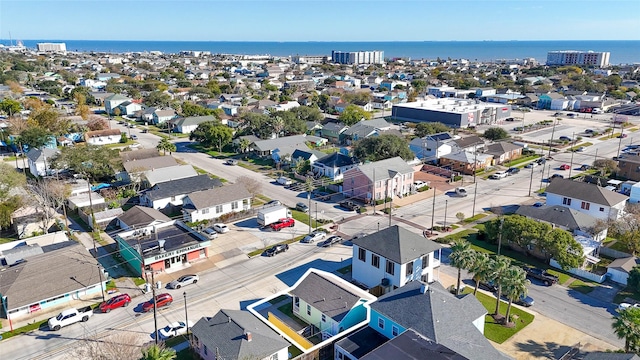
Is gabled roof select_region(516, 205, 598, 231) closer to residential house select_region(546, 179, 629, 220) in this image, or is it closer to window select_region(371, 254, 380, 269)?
residential house select_region(546, 179, 629, 220)

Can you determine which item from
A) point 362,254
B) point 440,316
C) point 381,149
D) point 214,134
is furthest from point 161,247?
point 214,134

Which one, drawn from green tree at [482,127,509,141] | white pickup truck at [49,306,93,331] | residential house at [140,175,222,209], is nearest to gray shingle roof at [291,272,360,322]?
white pickup truck at [49,306,93,331]

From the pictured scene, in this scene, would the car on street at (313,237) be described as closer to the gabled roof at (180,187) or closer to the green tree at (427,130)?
the gabled roof at (180,187)

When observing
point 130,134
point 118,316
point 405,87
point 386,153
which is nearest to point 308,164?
point 386,153

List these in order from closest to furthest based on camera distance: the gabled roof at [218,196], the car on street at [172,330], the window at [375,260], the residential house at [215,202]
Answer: the car on street at [172,330] → the window at [375,260] → the residential house at [215,202] → the gabled roof at [218,196]

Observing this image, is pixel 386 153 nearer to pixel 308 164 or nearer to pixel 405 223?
pixel 308 164

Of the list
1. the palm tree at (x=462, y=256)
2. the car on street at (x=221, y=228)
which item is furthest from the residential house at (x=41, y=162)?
the palm tree at (x=462, y=256)
